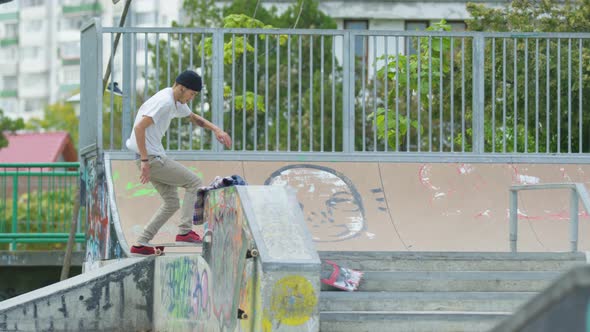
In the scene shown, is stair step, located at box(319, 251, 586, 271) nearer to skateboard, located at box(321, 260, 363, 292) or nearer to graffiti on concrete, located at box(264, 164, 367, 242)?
skateboard, located at box(321, 260, 363, 292)

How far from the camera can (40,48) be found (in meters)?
123

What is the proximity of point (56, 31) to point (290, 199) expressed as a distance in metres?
119

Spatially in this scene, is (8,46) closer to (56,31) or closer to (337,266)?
(56,31)

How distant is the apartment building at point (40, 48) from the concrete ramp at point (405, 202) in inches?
4358

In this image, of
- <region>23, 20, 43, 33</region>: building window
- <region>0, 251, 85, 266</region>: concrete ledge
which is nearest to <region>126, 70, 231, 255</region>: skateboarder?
<region>0, 251, 85, 266</region>: concrete ledge

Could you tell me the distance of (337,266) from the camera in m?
8.98

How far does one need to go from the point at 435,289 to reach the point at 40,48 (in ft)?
388

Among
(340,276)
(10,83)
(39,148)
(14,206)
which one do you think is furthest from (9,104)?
(340,276)

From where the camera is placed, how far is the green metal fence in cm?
1675

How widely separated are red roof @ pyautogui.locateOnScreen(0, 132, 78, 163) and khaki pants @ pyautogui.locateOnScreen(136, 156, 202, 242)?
5197 cm

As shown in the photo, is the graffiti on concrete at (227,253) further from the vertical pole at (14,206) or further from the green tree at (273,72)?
the green tree at (273,72)

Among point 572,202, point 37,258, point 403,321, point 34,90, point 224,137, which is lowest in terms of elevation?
point 37,258

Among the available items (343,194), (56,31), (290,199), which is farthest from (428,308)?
(56,31)

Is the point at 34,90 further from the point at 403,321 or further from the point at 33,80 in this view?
the point at 403,321
